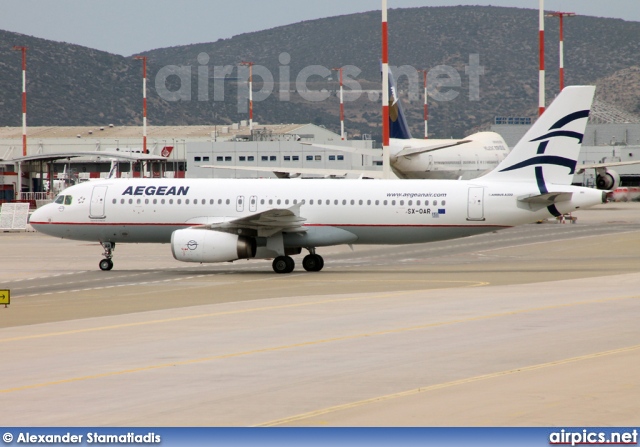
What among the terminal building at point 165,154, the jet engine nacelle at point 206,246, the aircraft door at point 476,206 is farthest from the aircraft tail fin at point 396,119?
the jet engine nacelle at point 206,246

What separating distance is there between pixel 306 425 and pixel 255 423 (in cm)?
69

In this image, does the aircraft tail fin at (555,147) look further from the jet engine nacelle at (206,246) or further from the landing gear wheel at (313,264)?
the jet engine nacelle at (206,246)

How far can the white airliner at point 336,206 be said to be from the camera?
37.4 metres

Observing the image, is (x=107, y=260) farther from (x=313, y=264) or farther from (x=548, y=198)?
(x=548, y=198)

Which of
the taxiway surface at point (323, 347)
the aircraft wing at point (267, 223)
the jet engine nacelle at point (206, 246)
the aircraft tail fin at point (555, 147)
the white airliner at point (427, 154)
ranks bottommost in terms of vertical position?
the taxiway surface at point (323, 347)

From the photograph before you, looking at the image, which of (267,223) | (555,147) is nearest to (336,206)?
(267,223)

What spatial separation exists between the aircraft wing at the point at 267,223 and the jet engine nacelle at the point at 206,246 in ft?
1.22

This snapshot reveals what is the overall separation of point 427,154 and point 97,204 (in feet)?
151

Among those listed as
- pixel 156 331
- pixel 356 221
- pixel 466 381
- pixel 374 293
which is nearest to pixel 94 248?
pixel 356 221

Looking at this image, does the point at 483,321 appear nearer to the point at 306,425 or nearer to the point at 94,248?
the point at 306,425

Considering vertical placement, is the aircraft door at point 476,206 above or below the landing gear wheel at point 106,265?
above

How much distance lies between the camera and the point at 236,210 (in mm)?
39094

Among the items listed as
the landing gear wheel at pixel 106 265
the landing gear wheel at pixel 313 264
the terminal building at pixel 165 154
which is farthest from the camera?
the terminal building at pixel 165 154

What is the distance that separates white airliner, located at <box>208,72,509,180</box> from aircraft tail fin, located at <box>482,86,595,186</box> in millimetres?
38112
